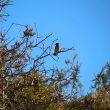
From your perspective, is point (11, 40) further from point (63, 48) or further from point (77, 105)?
point (77, 105)

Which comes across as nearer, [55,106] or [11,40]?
[11,40]

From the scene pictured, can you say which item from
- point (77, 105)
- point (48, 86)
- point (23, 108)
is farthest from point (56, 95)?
point (23, 108)

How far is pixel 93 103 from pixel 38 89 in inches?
44.7

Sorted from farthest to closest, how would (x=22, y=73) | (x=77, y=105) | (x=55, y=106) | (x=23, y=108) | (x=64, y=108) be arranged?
(x=77, y=105) → (x=64, y=108) → (x=55, y=106) → (x=23, y=108) → (x=22, y=73)

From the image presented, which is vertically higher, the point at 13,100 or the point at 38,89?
the point at 38,89

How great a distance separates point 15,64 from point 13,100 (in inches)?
Result: 15.8

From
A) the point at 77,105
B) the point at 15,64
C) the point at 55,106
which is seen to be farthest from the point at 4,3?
the point at 77,105

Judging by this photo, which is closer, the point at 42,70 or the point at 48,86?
the point at 42,70

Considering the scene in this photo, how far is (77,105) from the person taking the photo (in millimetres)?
4672

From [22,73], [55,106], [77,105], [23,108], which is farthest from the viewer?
[77,105]

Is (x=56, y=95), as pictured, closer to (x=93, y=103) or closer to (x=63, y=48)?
(x=93, y=103)

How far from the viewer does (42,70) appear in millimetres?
3633

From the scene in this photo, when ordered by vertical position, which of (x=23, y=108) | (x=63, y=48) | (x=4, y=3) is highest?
(x=4, y=3)

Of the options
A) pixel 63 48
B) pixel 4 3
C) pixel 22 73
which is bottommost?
pixel 22 73
